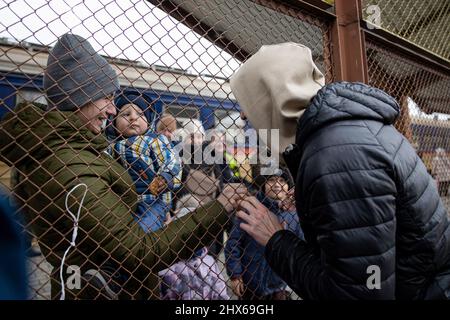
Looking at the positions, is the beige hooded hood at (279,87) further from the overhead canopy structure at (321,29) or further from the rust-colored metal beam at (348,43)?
the rust-colored metal beam at (348,43)

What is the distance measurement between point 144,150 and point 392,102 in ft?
4.20

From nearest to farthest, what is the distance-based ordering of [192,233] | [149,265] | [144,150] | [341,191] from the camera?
[341,191]
[149,265]
[192,233]
[144,150]

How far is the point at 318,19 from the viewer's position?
2104 mm

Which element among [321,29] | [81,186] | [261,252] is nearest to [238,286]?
[261,252]

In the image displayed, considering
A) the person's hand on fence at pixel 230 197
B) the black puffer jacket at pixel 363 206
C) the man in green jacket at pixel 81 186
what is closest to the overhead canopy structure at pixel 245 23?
the man in green jacket at pixel 81 186

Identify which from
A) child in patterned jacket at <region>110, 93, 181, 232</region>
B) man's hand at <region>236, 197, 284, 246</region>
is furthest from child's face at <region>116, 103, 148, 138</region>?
man's hand at <region>236, 197, 284, 246</region>

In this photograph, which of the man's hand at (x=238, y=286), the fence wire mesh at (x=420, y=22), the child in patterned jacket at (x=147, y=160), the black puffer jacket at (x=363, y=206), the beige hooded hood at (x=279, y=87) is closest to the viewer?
the black puffer jacket at (x=363, y=206)

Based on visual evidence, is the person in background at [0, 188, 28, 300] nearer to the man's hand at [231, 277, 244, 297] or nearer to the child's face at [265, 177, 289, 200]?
the child's face at [265, 177, 289, 200]

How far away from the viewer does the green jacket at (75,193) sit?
4.07 ft

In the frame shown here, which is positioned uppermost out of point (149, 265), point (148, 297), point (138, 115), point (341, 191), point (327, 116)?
point (327, 116)

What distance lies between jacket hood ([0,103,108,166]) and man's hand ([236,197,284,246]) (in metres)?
0.76

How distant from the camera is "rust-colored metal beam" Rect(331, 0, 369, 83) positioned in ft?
6.93

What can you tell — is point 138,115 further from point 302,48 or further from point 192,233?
point 302,48

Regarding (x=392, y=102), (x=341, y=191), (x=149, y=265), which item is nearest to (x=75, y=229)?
(x=149, y=265)
